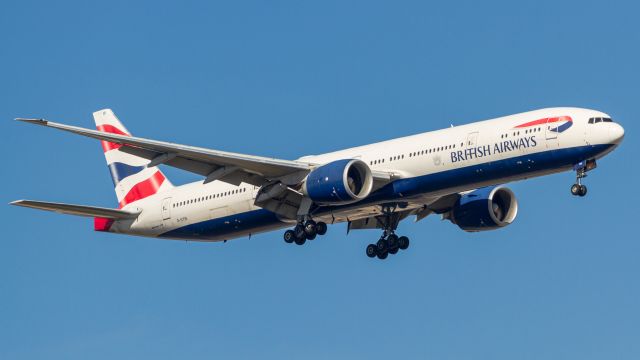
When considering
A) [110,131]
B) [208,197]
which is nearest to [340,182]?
[208,197]

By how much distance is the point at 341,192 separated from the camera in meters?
56.8

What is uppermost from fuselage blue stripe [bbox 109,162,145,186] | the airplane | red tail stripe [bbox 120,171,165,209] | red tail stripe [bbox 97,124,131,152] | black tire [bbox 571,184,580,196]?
red tail stripe [bbox 97,124,131,152]

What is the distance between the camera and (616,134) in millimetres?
54781

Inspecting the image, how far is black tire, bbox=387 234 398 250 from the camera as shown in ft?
210

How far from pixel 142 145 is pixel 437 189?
39.5 ft

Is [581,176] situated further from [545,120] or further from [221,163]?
[221,163]

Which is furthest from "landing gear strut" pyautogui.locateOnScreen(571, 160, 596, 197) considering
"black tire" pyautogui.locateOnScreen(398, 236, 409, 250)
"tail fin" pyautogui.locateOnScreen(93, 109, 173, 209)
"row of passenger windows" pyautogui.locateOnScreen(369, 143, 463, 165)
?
"tail fin" pyautogui.locateOnScreen(93, 109, 173, 209)

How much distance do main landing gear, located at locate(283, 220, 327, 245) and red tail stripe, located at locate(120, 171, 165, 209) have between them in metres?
9.31

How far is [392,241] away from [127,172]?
1411cm

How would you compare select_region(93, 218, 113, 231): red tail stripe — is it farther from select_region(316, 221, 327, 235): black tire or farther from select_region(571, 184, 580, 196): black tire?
select_region(571, 184, 580, 196): black tire

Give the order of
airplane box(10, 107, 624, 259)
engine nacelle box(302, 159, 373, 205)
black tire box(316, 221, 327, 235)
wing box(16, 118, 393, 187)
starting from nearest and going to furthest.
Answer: airplane box(10, 107, 624, 259), wing box(16, 118, 393, 187), engine nacelle box(302, 159, 373, 205), black tire box(316, 221, 327, 235)

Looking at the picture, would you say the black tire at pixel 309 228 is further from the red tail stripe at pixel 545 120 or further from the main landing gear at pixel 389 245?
the red tail stripe at pixel 545 120

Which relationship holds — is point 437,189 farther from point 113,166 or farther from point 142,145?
point 113,166

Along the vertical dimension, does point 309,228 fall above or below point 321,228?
below
